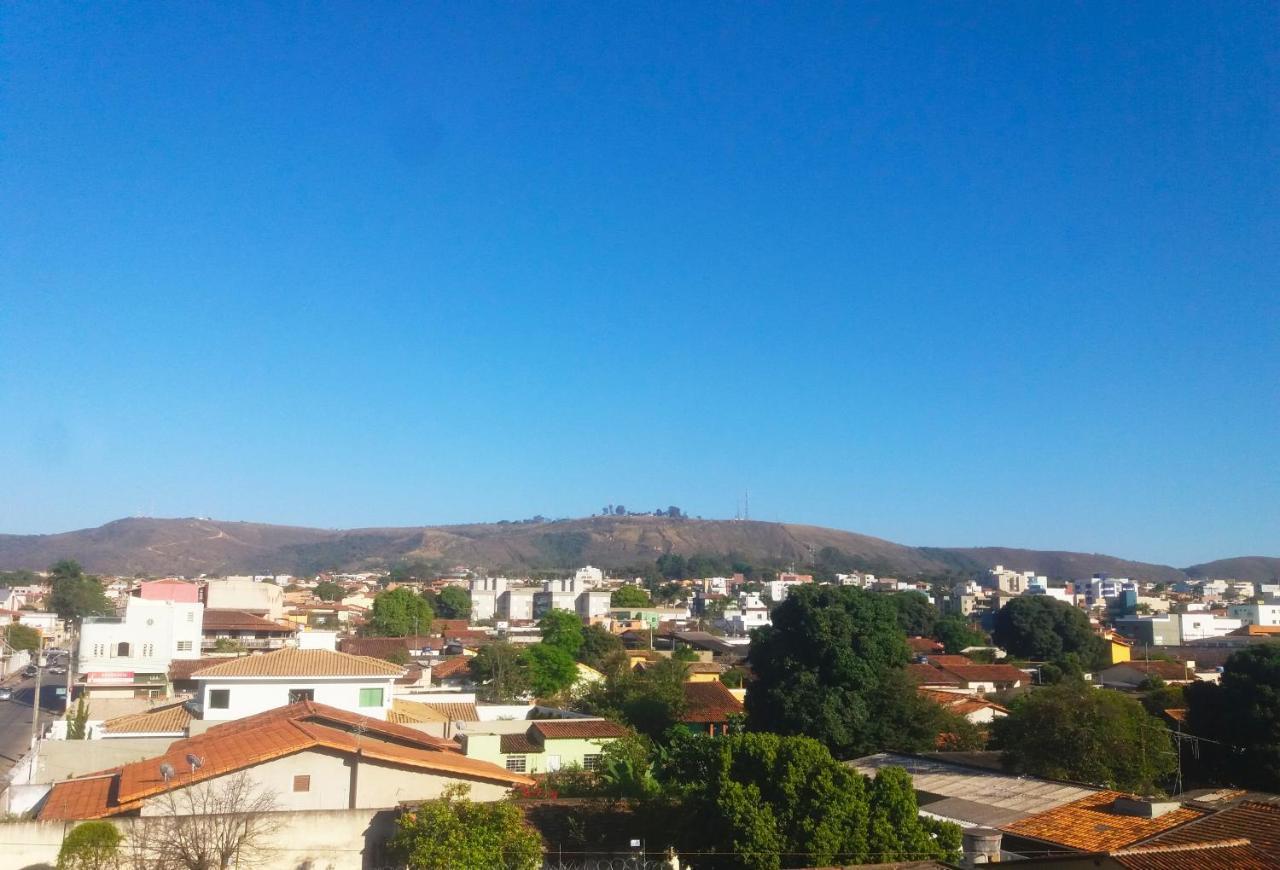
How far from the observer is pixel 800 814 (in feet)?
46.2

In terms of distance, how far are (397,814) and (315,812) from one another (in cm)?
114

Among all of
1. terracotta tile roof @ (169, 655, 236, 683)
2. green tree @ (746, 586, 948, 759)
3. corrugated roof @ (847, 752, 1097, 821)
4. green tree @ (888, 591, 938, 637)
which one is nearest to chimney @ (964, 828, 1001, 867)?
corrugated roof @ (847, 752, 1097, 821)

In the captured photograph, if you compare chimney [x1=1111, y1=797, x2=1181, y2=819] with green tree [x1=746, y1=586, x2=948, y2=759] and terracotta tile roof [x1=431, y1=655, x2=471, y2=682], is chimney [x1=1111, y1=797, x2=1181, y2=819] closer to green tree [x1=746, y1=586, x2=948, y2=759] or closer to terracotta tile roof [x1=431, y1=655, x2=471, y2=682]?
green tree [x1=746, y1=586, x2=948, y2=759]

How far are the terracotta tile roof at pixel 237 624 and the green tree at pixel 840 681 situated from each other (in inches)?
1391

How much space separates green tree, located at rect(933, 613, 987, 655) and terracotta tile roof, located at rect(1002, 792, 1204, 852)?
46.6 m

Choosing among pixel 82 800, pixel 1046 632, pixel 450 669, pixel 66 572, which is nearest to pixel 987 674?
pixel 1046 632

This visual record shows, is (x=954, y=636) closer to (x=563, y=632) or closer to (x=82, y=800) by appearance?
(x=563, y=632)

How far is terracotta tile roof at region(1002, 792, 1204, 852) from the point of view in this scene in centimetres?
1438

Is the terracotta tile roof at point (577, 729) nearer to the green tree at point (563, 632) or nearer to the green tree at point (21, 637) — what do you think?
the green tree at point (563, 632)

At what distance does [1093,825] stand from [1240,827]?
3.21 meters

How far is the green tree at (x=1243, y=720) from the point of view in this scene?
75.3ft

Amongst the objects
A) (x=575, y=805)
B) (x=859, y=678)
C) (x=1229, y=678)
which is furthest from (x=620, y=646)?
(x=575, y=805)

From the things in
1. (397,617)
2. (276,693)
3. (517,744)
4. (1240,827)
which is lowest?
(397,617)

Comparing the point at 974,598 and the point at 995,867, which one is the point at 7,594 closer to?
the point at 974,598
